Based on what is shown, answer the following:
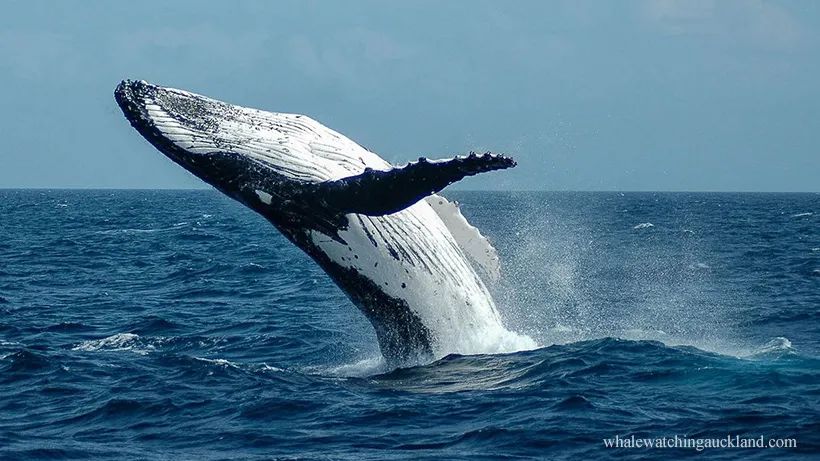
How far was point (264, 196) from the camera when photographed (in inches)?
400

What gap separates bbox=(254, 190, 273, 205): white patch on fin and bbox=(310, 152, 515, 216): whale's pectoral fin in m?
0.72

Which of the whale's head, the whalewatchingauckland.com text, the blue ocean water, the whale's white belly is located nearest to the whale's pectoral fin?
the whale's head

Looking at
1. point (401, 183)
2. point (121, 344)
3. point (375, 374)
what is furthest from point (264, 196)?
point (121, 344)

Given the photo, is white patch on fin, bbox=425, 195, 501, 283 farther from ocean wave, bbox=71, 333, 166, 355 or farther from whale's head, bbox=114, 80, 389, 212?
ocean wave, bbox=71, 333, 166, 355

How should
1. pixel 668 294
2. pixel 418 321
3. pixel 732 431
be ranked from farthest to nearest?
pixel 668 294 < pixel 418 321 < pixel 732 431

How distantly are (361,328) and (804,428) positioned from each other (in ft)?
29.2

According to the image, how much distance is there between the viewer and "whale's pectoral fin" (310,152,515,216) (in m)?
8.23

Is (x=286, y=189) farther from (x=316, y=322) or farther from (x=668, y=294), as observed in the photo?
(x=668, y=294)

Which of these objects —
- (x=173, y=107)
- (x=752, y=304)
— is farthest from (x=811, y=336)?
(x=173, y=107)

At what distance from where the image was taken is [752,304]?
1884 cm

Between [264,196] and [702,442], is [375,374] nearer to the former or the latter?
[264,196]

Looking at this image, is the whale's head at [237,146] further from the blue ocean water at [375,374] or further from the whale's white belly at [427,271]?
the blue ocean water at [375,374]

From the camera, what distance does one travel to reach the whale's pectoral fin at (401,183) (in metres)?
8.23

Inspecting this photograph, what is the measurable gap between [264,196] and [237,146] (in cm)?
56
